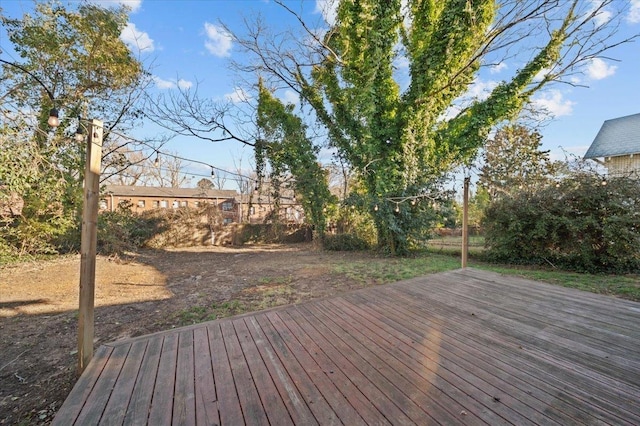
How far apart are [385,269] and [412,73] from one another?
5.43 m

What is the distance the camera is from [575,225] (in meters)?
5.66

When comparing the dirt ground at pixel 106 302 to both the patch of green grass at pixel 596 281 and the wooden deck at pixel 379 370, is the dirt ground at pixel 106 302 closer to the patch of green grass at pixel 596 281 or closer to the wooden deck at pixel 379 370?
the wooden deck at pixel 379 370

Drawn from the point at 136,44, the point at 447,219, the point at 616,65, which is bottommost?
the point at 447,219

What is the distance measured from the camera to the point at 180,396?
5.28ft

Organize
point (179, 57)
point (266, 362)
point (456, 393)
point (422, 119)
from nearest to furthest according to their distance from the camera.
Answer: point (456, 393) → point (266, 362) → point (179, 57) → point (422, 119)

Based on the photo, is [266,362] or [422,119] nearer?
[266,362]

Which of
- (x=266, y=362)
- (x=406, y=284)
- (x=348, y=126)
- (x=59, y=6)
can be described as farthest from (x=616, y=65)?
(x=59, y=6)

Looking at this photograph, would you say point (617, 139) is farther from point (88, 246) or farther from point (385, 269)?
point (88, 246)

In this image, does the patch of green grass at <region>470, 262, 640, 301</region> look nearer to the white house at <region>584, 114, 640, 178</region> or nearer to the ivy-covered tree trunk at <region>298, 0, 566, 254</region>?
the ivy-covered tree trunk at <region>298, 0, 566, 254</region>

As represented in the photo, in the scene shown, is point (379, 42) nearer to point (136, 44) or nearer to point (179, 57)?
point (179, 57)

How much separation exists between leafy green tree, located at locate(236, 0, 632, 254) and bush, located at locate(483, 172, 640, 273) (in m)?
2.12

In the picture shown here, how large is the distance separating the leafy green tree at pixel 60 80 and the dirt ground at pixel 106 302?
4.76ft

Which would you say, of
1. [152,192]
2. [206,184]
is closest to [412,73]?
[206,184]

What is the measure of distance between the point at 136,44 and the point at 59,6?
1.68 meters
